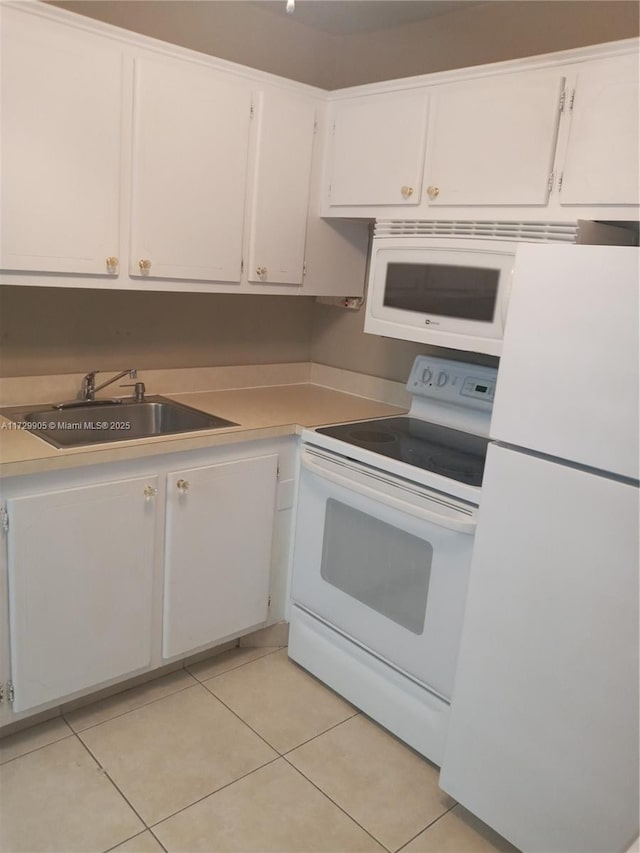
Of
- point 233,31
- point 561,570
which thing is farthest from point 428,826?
point 233,31

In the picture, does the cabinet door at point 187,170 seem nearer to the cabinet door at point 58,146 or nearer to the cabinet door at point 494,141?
the cabinet door at point 58,146

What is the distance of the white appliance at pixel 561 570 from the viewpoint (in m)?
1.45

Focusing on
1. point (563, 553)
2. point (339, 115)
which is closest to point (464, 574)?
point (563, 553)

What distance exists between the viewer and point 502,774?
68.6 inches

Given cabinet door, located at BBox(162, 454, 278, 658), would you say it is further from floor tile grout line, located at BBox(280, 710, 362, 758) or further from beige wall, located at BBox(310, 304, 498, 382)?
beige wall, located at BBox(310, 304, 498, 382)

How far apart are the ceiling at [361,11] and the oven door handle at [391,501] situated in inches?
69.4

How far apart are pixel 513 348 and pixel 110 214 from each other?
1337mm

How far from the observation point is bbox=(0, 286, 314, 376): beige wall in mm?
2369

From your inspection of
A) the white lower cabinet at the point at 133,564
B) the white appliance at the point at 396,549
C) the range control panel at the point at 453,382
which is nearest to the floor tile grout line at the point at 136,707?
the white lower cabinet at the point at 133,564

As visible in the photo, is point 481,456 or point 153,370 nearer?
→ point 481,456

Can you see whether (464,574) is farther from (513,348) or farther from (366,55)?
(366,55)

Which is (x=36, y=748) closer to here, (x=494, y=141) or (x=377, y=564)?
(x=377, y=564)

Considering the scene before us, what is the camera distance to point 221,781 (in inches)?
78.0

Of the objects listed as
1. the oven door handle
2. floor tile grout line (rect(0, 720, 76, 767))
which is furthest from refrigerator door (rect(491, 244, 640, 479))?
floor tile grout line (rect(0, 720, 76, 767))
